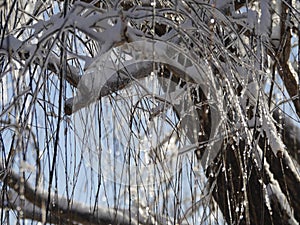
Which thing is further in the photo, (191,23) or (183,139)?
(183,139)

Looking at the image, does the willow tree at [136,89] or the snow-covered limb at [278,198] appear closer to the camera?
the willow tree at [136,89]

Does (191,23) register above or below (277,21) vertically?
below

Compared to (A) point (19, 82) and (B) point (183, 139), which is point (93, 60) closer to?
(A) point (19, 82)

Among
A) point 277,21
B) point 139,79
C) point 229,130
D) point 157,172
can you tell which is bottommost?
point 157,172

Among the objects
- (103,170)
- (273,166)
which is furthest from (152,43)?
(273,166)

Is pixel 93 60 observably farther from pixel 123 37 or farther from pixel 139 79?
pixel 139 79

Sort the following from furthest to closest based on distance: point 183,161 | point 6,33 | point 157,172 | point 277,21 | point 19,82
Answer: point 277,21, point 183,161, point 157,172, point 6,33, point 19,82

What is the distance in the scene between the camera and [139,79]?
2.11 metres

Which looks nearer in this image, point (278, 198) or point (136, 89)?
point (136, 89)

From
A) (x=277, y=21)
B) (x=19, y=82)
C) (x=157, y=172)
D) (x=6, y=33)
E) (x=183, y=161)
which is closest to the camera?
(x=19, y=82)

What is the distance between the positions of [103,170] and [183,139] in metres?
0.38

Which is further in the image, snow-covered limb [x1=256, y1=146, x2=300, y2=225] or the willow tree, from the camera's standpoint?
snow-covered limb [x1=256, y1=146, x2=300, y2=225]

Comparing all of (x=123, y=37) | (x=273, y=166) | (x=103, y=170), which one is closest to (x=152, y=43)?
(x=123, y=37)

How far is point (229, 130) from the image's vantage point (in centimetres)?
213
